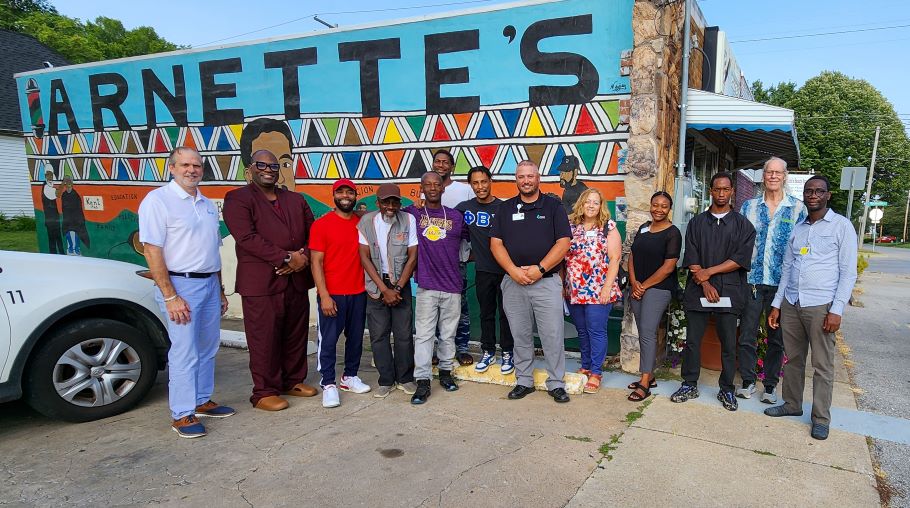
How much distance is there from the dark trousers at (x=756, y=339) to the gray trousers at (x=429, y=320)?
2426mm

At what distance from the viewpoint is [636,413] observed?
432cm

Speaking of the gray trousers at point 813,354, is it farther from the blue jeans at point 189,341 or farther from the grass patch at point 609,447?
the blue jeans at point 189,341

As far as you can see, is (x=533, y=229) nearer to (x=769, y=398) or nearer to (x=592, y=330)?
(x=592, y=330)

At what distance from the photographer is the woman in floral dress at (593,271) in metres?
4.74

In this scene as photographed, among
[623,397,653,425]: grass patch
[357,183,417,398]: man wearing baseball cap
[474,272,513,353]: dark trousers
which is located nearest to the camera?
[623,397,653,425]: grass patch

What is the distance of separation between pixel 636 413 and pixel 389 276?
7.68 feet

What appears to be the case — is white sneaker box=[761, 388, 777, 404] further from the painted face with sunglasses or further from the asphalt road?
the painted face with sunglasses

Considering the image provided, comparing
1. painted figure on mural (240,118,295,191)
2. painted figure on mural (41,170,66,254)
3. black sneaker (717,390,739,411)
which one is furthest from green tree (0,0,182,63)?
black sneaker (717,390,739,411)

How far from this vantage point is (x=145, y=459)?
11.8 ft

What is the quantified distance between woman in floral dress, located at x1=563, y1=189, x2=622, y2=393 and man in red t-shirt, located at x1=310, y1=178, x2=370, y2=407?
6.24 feet

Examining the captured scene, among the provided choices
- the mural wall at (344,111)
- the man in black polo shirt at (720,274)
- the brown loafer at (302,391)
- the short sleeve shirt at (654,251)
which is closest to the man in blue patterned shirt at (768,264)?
the man in black polo shirt at (720,274)

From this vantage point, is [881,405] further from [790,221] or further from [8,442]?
[8,442]

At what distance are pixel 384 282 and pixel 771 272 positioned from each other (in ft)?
10.7

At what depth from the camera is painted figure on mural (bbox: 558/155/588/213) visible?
5934mm
